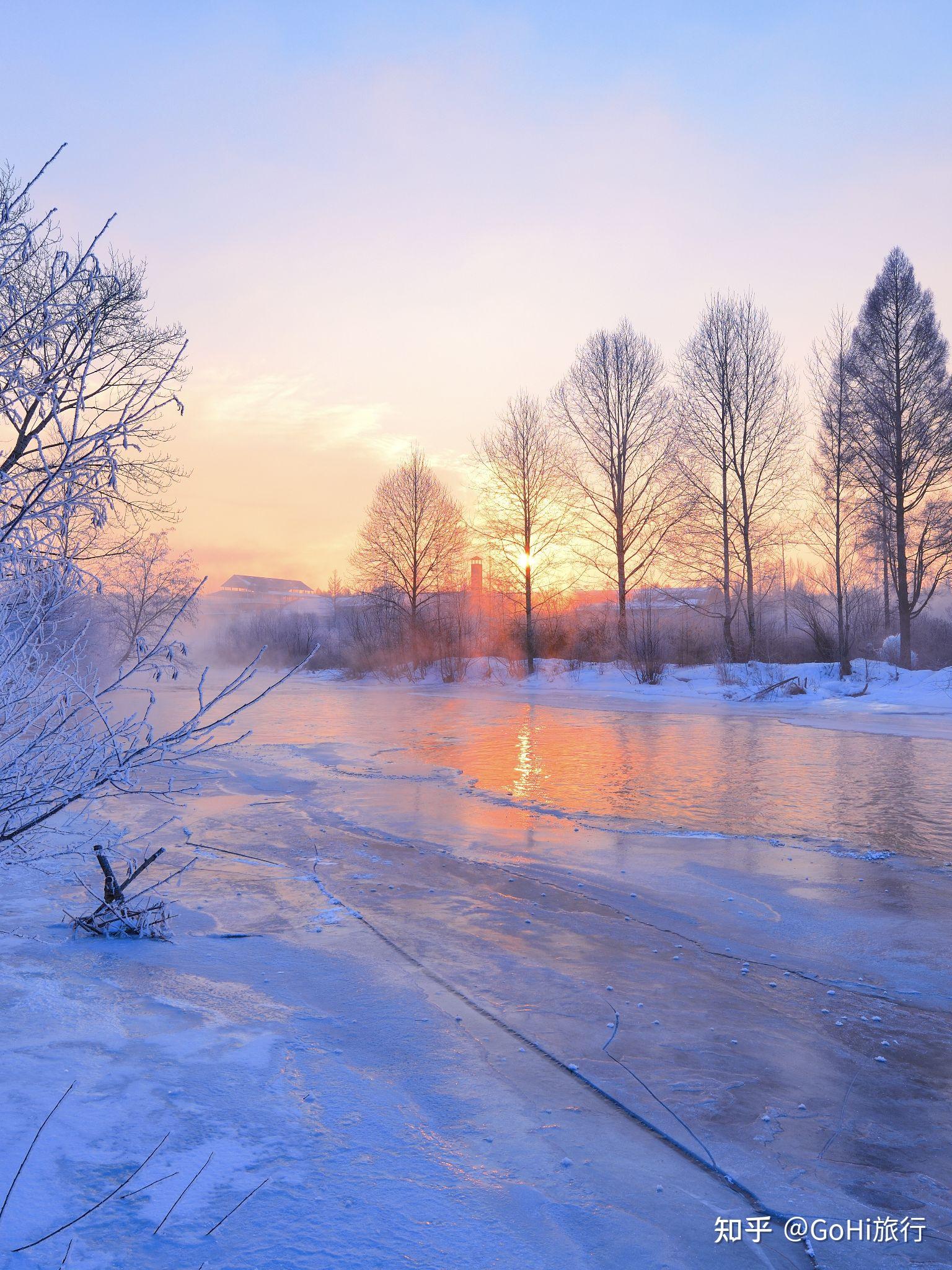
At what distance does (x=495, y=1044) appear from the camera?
399cm

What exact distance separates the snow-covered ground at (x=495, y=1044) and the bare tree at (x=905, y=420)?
58.4 ft

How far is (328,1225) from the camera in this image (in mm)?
2633

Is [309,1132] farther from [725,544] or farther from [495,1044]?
[725,544]

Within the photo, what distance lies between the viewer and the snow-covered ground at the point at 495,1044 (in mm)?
2703

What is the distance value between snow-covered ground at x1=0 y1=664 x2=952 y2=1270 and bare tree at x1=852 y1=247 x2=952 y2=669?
17.8 meters

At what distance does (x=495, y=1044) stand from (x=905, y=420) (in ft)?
81.4

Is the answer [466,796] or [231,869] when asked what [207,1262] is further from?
[466,796]

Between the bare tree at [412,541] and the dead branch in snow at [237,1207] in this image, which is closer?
the dead branch in snow at [237,1207]

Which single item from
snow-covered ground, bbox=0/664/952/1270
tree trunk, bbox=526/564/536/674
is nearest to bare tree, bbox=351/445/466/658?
tree trunk, bbox=526/564/536/674

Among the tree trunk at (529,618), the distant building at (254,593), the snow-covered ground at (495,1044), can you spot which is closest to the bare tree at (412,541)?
the tree trunk at (529,618)

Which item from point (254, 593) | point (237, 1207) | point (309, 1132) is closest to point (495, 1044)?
point (309, 1132)

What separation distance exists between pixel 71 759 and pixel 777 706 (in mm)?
19496

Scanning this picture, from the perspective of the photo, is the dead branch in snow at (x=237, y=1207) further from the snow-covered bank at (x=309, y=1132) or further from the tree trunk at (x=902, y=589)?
the tree trunk at (x=902, y=589)

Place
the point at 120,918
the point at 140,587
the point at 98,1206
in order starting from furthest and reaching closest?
the point at 140,587, the point at 120,918, the point at 98,1206
